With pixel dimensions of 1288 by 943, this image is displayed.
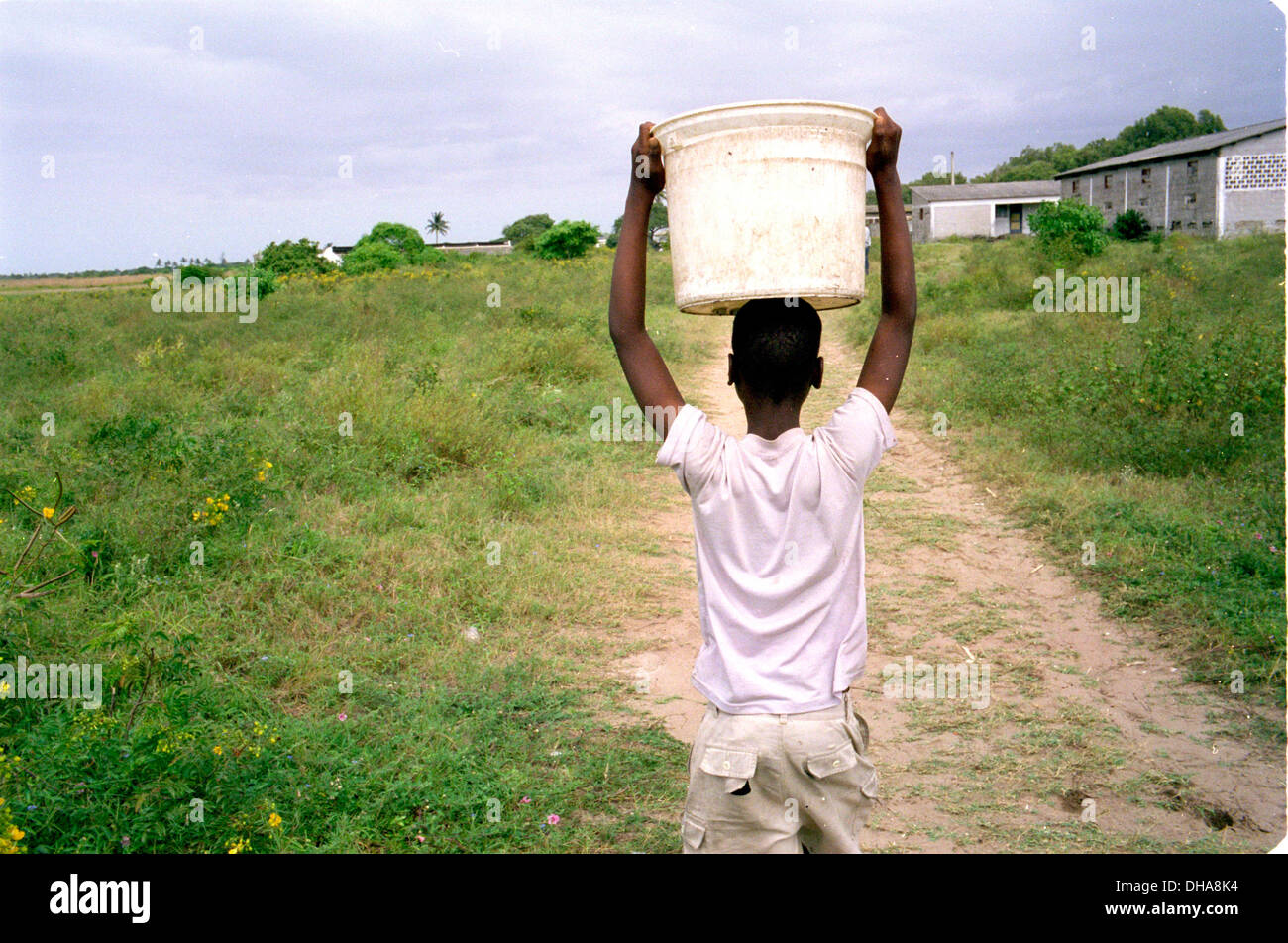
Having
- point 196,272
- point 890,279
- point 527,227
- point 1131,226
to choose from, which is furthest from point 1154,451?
point 527,227

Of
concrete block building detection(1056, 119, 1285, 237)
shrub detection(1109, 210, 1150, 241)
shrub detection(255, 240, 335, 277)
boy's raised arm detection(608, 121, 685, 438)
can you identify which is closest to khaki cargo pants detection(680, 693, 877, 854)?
boy's raised arm detection(608, 121, 685, 438)

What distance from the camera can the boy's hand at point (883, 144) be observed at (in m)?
1.83

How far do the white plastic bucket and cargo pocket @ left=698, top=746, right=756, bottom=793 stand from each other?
0.80 metres

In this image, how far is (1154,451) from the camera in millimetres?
5746

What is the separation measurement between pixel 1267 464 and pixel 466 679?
4457 millimetres

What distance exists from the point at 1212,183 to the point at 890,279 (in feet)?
112

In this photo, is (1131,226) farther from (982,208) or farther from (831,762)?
(831,762)

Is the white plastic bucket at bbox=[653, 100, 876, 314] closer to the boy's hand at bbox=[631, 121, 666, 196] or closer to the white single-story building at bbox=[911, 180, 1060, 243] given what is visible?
the boy's hand at bbox=[631, 121, 666, 196]

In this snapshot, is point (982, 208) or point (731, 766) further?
point (982, 208)

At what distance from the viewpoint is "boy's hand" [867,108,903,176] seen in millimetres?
1825

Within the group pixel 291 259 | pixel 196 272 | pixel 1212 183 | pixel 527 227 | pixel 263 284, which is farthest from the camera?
pixel 527 227

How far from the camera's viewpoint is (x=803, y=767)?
5.10ft

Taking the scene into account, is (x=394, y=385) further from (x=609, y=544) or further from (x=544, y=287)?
(x=544, y=287)
